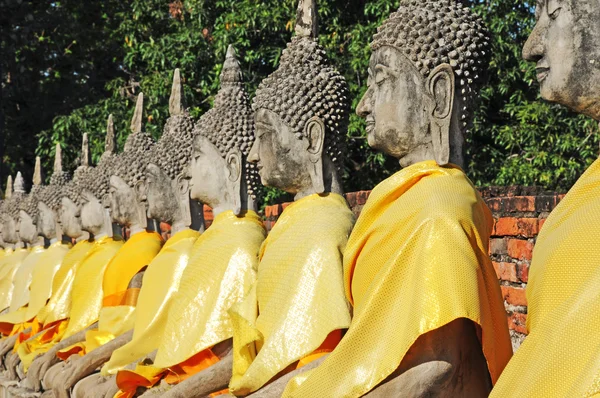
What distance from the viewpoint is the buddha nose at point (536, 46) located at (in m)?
2.58

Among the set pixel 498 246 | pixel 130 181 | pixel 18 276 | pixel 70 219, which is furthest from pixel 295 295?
pixel 18 276

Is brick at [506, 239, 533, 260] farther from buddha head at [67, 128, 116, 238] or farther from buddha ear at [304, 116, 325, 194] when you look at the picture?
buddha head at [67, 128, 116, 238]

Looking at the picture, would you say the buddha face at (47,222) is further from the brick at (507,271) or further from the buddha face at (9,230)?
the brick at (507,271)

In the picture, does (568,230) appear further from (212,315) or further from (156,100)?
(156,100)

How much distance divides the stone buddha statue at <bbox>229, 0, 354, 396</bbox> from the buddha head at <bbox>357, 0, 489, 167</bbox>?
0.58 m

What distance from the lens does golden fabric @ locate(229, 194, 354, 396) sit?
3.66 m

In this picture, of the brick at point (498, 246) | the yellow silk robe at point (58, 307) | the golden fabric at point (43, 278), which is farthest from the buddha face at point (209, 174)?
the golden fabric at point (43, 278)

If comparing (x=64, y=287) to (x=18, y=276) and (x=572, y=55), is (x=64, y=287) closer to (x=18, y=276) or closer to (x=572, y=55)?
(x=18, y=276)

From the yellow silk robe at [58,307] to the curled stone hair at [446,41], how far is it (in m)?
4.62

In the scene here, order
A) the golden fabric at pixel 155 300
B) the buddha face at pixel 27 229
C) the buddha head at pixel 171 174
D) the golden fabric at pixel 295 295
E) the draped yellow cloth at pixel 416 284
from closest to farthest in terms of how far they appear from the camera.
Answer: the draped yellow cloth at pixel 416 284 → the golden fabric at pixel 295 295 → the golden fabric at pixel 155 300 → the buddha head at pixel 171 174 → the buddha face at pixel 27 229

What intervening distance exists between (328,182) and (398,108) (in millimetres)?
875

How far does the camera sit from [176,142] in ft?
19.5

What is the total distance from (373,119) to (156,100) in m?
7.49

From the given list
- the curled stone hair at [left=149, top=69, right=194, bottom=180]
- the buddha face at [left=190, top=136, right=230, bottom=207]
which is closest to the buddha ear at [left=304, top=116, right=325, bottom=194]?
the buddha face at [left=190, top=136, right=230, bottom=207]
